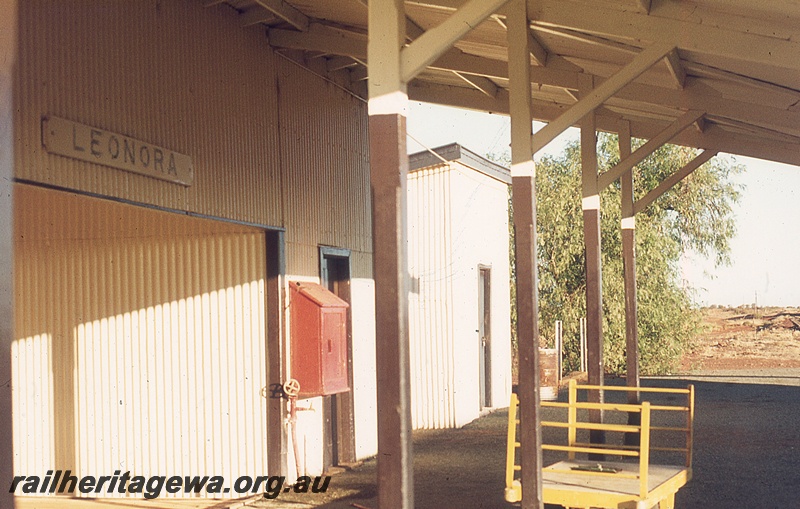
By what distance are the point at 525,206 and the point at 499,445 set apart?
707 cm

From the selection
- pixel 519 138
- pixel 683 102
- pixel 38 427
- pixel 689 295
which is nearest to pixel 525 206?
pixel 519 138

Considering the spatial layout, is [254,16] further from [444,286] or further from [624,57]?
[444,286]

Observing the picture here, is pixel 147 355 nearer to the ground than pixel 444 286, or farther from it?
nearer to the ground

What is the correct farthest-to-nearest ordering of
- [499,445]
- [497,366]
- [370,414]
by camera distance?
[497,366], [499,445], [370,414]

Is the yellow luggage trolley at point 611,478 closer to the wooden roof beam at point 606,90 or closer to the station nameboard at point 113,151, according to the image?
the wooden roof beam at point 606,90

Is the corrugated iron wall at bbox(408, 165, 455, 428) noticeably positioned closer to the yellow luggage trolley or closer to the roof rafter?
the roof rafter

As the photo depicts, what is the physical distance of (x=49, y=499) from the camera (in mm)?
11148

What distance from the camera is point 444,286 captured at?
56.7ft

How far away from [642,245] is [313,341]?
19072mm

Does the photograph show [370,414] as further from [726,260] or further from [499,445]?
[726,260]

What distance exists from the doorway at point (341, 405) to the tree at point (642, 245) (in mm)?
16155

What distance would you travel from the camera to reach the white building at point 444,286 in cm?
1708

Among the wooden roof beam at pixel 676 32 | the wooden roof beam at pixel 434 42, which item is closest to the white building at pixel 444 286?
the wooden roof beam at pixel 676 32

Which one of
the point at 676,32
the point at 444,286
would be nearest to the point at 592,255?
the point at 676,32
